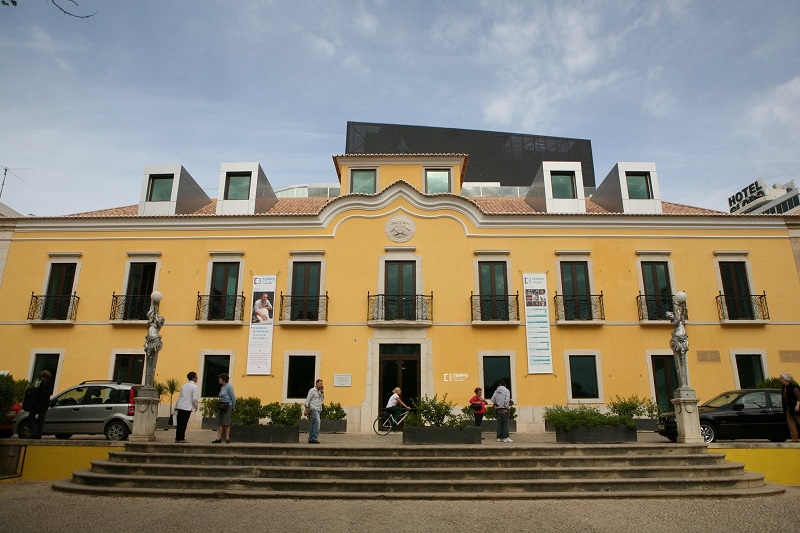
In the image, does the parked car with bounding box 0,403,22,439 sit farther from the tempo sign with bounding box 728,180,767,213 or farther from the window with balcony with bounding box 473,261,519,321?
the tempo sign with bounding box 728,180,767,213

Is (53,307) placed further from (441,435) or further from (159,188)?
(441,435)

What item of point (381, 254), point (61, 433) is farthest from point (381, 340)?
point (61, 433)

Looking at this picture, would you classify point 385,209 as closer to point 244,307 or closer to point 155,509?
point 244,307

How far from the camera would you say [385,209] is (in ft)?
65.1

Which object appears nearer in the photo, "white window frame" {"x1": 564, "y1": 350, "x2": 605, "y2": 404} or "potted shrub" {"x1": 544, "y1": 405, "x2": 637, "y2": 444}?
"potted shrub" {"x1": 544, "y1": 405, "x2": 637, "y2": 444}

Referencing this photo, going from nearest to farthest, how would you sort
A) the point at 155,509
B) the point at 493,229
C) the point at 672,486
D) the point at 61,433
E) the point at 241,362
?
the point at 155,509 → the point at 672,486 → the point at 61,433 → the point at 241,362 → the point at 493,229

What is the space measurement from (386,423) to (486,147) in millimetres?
27231

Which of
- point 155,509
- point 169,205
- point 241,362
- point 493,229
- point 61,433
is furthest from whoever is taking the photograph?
point 169,205

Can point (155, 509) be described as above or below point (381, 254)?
below

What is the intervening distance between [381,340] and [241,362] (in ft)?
15.7

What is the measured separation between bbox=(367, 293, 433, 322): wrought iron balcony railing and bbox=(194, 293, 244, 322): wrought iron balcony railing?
4.53 metres

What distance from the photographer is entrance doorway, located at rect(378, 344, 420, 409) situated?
18.2 metres

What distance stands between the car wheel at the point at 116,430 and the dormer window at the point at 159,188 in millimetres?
10113

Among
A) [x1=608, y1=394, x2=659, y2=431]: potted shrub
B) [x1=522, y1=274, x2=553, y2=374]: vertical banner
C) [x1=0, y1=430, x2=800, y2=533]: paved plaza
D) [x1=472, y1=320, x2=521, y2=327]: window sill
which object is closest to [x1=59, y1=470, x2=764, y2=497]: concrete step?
[x1=0, y1=430, x2=800, y2=533]: paved plaza
